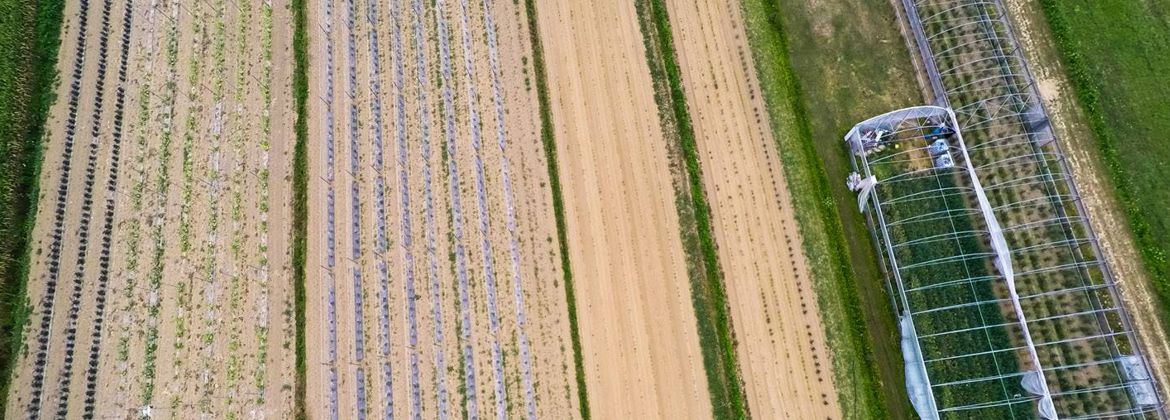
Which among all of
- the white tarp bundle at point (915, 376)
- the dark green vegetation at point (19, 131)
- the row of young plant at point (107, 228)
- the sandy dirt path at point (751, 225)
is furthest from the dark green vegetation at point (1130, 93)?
the dark green vegetation at point (19, 131)

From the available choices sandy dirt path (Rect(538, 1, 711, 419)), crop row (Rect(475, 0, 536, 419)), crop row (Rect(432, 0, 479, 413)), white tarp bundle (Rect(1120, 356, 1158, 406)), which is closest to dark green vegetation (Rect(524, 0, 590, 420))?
sandy dirt path (Rect(538, 1, 711, 419))

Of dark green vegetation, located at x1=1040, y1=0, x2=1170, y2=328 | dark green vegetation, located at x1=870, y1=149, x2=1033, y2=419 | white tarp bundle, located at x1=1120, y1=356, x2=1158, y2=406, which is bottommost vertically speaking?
white tarp bundle, located at x1=1120, y1=356, x2=1158, y2=406

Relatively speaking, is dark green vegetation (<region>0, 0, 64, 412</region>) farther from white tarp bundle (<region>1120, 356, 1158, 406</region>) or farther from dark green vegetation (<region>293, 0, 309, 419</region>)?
white tarp bundle (<region>1120, 356, 1158, 406</region>)

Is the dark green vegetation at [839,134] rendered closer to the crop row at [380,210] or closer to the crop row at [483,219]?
the crop row at [483,219]

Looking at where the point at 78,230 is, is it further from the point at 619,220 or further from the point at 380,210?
the point at 619,220

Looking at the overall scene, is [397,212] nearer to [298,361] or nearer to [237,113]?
[298,361]

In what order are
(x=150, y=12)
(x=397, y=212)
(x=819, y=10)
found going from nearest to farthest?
(x=397, y=212)
(x=819, y=10)
(x=150, y=12)

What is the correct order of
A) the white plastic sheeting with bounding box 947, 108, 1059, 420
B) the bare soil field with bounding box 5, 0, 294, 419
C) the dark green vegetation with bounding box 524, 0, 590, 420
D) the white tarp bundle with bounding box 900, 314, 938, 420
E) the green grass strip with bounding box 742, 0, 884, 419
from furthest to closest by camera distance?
the bare soil field with bounding box 5, 0, 294, 419 < the dark green vegetation with bounding box 524, 0, 590, 420 < the green grass strip with bounding box 742, 0, 884, 419 < the white tarp bundle with bounding box 900, 314, 938, 420 < the white plastic sheeting with bounding box 947, 108, 1059, 420

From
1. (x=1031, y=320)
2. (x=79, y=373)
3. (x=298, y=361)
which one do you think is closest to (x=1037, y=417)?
(x=1031, y=320)
